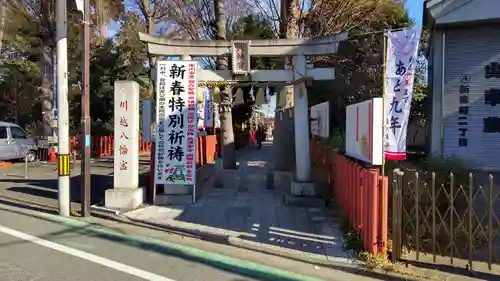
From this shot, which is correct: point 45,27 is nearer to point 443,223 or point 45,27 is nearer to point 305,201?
point 305,201

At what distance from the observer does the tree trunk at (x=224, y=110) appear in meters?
16.5

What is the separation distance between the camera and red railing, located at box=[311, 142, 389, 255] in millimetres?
5906

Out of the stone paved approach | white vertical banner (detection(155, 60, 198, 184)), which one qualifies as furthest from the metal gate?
white vertical banner (detection(155, 60, 198, 184))

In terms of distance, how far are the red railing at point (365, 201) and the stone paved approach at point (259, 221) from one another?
1.42 feet

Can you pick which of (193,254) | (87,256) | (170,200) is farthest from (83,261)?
(170,200)

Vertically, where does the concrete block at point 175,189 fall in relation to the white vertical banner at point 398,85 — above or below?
below

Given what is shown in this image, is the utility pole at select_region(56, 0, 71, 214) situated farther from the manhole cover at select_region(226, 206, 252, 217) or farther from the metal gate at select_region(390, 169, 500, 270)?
the metal gate at select_region(390, 169, 500, 270)

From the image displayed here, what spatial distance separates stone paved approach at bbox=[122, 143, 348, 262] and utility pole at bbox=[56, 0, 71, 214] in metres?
1.33

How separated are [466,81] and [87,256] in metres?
9.08

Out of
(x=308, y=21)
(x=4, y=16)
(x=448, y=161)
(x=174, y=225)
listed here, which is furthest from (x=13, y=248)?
(x=4, y=16)

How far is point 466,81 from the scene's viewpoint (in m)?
10.6

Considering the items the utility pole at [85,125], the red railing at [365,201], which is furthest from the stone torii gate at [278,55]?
the red railing at [365,201]

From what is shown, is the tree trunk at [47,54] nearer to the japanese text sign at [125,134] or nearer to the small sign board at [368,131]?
the japanese text sign at [125,134]

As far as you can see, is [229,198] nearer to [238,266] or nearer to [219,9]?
[238,266]
